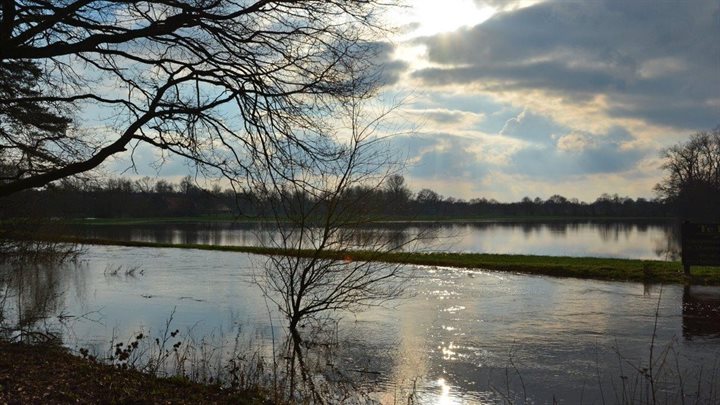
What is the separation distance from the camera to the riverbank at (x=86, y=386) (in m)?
5.93

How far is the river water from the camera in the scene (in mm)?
7898

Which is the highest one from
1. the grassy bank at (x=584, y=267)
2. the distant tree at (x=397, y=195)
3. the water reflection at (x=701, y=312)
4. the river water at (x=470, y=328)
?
the distant tree at (x=397, y=195)

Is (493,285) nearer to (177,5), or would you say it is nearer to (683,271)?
(683,271)

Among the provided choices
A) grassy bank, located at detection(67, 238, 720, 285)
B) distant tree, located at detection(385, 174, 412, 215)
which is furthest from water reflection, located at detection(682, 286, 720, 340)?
distant tree, located at detection(385, 174, 412, 215)

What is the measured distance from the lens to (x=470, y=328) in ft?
38.2

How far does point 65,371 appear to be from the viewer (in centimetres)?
693

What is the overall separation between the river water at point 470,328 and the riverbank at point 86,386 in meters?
2.17

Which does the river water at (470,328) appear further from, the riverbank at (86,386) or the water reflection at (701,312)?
the riverbank at (86,386)

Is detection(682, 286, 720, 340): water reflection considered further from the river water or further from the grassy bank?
the grassy bank

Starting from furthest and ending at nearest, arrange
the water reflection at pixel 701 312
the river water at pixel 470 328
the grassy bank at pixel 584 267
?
1. the grassy bank at pixel 584 267
2. the water reflection at pixel 701 312
3. the river water at pixel 470 328

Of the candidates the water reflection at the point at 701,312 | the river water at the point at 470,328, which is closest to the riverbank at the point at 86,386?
the river water at the point at 470,328

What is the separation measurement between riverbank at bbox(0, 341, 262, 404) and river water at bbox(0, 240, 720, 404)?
2.17 metres

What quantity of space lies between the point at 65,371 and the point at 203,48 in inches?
167

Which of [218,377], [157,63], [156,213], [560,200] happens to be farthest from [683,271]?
[560,200]
